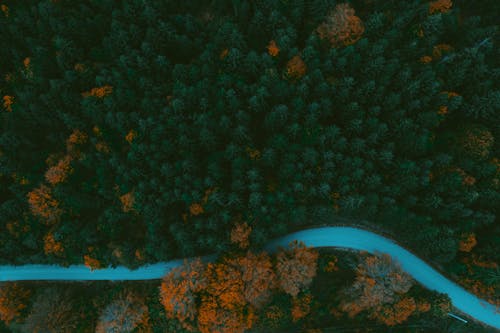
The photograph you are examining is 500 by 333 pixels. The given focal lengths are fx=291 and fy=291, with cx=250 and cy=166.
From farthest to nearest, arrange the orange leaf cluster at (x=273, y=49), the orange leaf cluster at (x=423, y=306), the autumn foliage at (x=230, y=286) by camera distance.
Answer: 1. the orange leaf cluster at (x=273, y=49)
2. the orange leaf cluster at (x=423, y=306)
3. the autumn foliage at (x=230, y=286)

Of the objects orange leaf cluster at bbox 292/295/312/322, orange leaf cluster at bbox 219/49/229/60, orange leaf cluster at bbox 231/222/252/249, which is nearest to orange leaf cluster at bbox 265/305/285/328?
orange leaf cluster at bbox 292/295/312/322

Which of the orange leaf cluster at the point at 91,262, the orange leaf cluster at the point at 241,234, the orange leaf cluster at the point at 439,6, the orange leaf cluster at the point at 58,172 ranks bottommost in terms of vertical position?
the orange leaf cluster at the point at 91,262

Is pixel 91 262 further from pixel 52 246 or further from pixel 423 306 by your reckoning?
pixel 423 306

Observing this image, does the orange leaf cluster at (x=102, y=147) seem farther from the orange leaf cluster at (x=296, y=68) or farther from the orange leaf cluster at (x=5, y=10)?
the orange leaf cluster at (x=296, y=68)

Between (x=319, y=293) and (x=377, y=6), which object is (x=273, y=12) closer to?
(x=377, y=6)

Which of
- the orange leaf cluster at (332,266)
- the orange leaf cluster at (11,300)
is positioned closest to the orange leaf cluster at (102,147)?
the orange leaf cluster at (11,300)

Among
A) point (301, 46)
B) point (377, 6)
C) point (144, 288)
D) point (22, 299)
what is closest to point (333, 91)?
point (301, 46)

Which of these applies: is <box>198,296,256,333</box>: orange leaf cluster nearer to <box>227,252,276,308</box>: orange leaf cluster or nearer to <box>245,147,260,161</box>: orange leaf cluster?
<box>227,252,276,308</box>: orange leaf cluster
